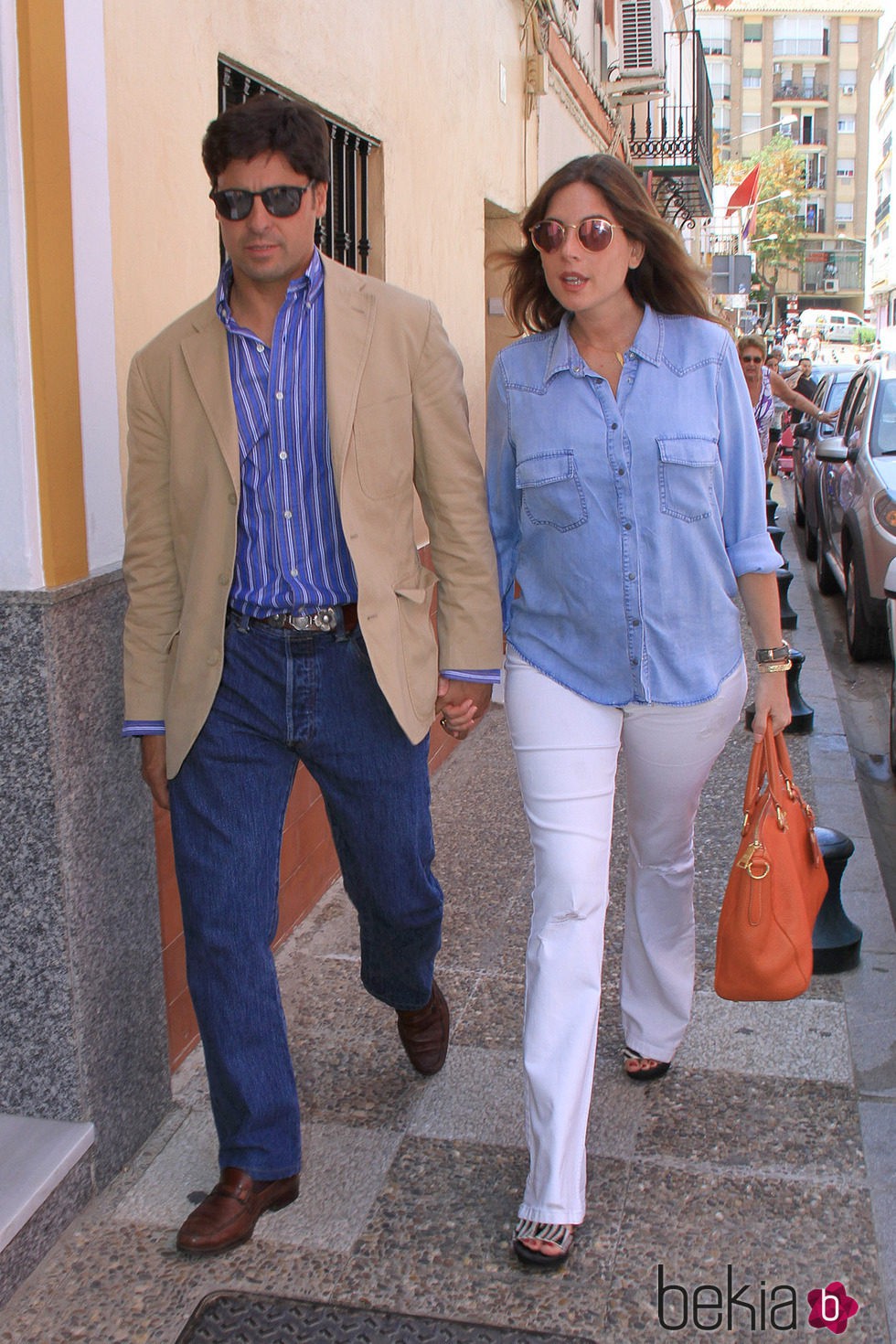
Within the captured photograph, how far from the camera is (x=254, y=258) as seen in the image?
2729 millimetres

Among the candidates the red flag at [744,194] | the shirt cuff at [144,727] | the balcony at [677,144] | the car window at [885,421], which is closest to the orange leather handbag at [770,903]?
the shirt cuff at [144,727]

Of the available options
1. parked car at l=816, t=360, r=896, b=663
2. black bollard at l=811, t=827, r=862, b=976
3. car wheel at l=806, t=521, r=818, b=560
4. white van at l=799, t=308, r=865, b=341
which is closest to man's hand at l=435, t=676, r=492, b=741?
black bollard at l=811, t=827, r=862, b=976

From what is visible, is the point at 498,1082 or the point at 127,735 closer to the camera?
the point at 127,735

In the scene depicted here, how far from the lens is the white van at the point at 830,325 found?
2662 inches

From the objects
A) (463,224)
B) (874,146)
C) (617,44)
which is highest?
(874,146)

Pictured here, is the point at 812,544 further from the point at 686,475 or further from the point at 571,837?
the point at 571,837

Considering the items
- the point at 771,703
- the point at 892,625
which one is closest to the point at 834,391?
the point at 892,625

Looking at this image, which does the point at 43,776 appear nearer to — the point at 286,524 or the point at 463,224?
the point at 286,524

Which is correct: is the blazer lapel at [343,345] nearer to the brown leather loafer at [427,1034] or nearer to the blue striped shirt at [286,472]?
the blue striped shirt at [286,472]

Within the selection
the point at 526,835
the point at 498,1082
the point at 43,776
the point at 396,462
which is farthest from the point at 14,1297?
the point at 526,835

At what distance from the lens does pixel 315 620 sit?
282cm

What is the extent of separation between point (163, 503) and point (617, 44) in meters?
12.8

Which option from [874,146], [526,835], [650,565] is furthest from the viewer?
[874,146]

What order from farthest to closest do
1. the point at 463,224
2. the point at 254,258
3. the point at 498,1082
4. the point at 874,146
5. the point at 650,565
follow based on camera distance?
the point at 874,146 → the point at 463,224 → the point at 498,1082 → the point at 650,565 → the point at 254,258
